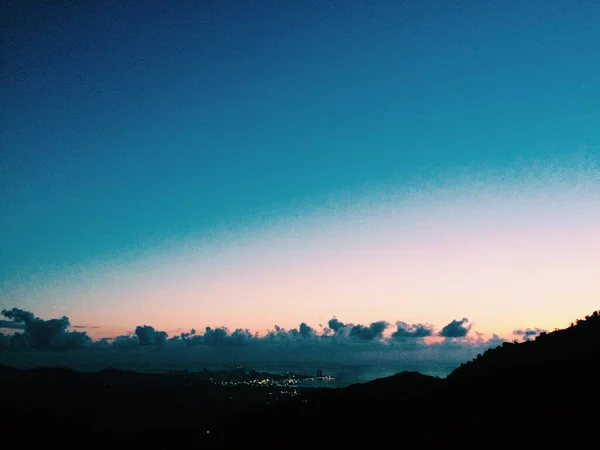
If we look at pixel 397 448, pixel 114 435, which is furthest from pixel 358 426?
pixel 114 435

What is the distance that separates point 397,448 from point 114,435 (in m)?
155

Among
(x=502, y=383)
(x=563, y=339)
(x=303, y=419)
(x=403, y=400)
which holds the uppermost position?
(x=563, y=339)

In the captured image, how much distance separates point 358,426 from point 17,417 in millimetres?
178168

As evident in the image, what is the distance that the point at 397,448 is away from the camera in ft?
140

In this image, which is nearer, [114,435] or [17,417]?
[114,435]

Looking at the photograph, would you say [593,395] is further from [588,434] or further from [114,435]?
[114,435]

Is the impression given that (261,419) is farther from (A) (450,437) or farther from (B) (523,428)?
(B) (523,428)

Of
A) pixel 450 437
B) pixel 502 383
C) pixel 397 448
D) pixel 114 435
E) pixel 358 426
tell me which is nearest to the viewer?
pixel 450 437

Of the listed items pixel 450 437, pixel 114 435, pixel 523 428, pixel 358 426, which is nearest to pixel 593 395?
pixel 523 428

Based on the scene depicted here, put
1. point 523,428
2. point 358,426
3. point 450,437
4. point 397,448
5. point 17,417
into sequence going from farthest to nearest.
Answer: point 17,417, point 358,426, point 397,448, point 450,437, point 523,428

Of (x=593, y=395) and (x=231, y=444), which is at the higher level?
(x=593, y=395)

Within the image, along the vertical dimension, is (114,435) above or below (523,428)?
below

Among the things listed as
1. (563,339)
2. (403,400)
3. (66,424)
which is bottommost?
(66,424)

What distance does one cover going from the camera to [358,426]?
63.9 m
